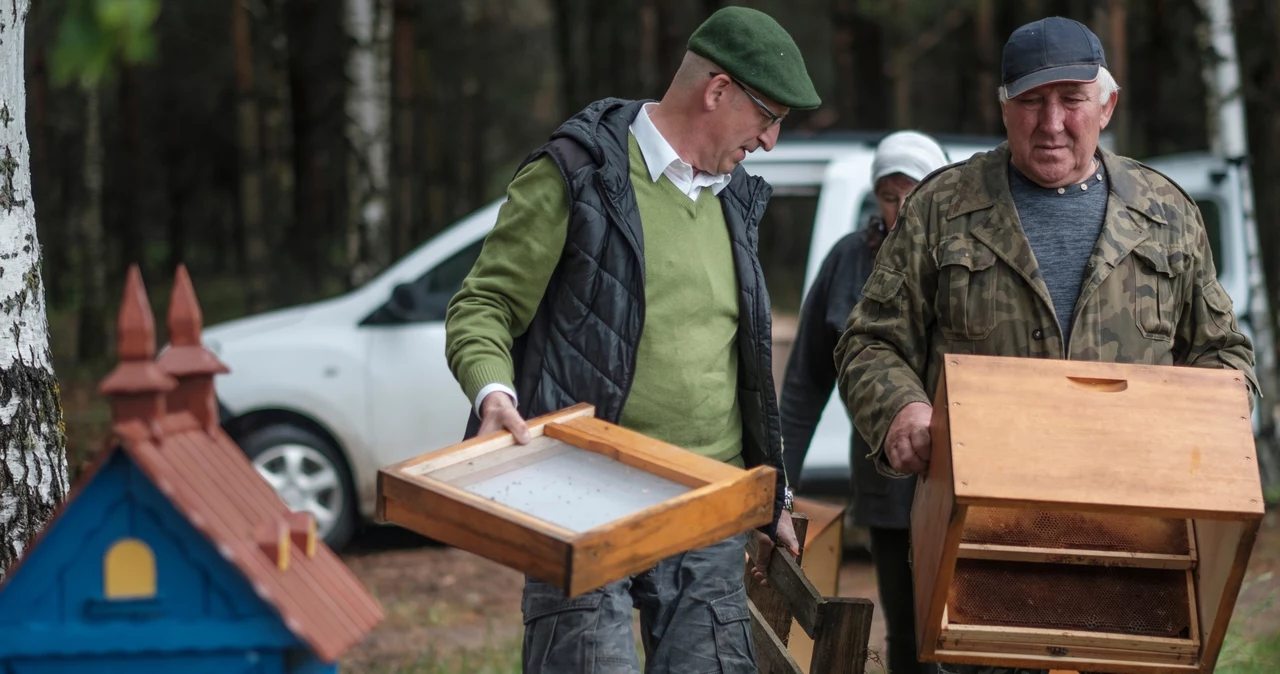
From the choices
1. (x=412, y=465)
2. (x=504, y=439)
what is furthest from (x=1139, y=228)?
(x=412, y=465)

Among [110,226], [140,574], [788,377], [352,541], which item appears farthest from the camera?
[110,226]

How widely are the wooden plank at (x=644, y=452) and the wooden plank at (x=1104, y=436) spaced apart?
485 mm

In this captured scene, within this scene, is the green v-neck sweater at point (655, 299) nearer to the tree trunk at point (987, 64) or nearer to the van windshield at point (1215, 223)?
the van windshield at point (1215, 223)

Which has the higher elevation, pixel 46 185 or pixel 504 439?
pixel 504 439

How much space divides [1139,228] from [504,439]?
5.11ft

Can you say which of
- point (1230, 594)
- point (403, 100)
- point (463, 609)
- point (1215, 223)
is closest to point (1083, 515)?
point (1230, 594)

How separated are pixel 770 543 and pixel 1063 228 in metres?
1.07

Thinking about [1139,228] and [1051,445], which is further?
[1139,228]

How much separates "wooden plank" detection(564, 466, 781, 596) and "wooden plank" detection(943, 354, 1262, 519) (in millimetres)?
403

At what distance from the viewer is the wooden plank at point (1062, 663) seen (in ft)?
10.3

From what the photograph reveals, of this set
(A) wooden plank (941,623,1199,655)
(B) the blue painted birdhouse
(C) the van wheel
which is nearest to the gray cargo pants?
(A) wooden plank (941,623,1199,655)

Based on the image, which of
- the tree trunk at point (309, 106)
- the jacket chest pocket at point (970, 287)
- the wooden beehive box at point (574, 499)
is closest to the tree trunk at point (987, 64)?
the tree trunk at point (309, 106)

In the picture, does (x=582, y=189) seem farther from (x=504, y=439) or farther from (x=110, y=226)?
(x=110, y=226)

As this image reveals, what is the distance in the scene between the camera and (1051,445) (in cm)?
284
